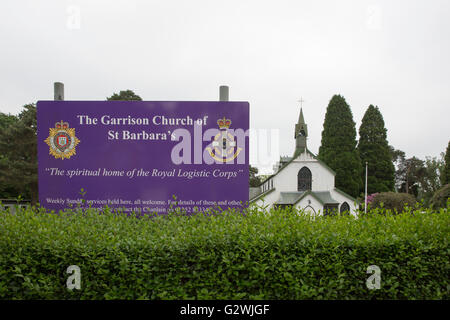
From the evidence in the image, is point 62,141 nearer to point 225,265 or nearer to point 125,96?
point 225,265

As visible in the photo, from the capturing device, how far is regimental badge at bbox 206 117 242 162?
3.87m

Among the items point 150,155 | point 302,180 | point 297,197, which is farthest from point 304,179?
point 150,155

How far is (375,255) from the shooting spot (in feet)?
8.50

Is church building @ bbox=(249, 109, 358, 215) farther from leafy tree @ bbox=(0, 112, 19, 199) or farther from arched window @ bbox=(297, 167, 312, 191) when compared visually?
leafy tree @ bbox=(0, 112, 19, 199)

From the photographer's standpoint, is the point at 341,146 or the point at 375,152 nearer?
the point at 341,146

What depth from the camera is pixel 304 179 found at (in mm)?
32156

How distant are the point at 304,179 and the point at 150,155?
30.8m

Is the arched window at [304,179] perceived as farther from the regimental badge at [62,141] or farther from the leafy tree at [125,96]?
the regimental badge at [62,141]

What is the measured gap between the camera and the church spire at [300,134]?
36.3 metres

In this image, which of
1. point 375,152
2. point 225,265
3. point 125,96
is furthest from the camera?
point 375,152

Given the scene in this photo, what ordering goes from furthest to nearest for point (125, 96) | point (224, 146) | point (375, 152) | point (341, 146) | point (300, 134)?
point (300, 134)
point (375, 152)
point (341, 146)
point (125, 96)
point (224, 146)

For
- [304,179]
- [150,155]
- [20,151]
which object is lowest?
[304,179]

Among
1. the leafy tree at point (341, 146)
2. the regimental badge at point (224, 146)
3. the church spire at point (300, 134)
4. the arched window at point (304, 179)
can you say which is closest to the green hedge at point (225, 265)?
the regimental badge at point (224, 146)
